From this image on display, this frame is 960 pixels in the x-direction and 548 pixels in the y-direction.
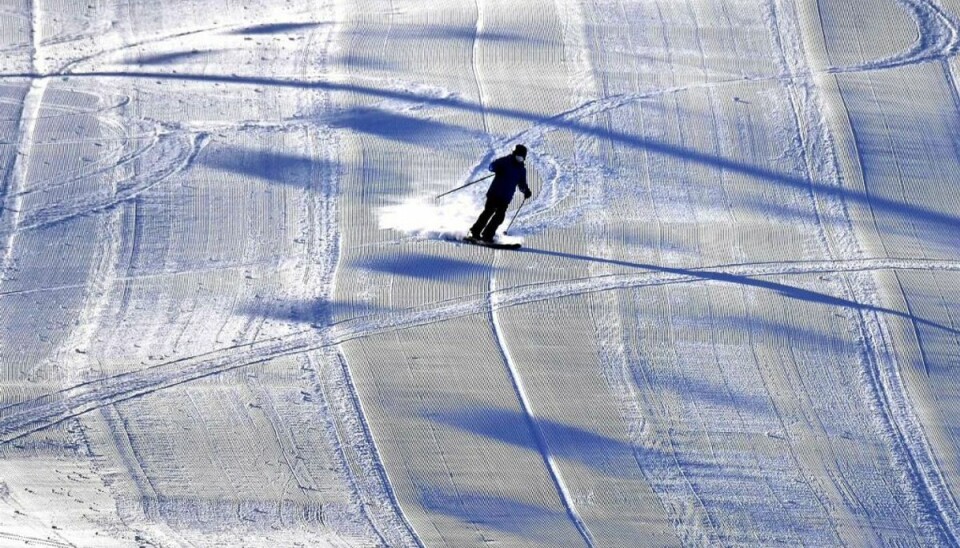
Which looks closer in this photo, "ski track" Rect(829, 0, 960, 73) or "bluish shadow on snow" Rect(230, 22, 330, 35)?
"ski track" Rect(829, 0, 960, 73)

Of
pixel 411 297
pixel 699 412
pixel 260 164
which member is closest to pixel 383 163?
pixel 260 164

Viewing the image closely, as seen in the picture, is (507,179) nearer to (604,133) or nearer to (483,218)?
(483,218)

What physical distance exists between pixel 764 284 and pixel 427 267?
274 cm

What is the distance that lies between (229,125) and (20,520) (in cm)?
621

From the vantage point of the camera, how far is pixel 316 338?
11.5 meters

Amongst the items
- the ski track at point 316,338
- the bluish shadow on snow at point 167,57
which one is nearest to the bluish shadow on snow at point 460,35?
the bluish shadow on snow at point 167,57

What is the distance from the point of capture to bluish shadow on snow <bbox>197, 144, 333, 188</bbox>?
549 inches

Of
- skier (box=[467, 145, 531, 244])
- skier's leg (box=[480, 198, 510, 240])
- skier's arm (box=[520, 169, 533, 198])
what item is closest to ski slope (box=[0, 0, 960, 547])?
skier's leg (box=[480, 198, 510, 240])

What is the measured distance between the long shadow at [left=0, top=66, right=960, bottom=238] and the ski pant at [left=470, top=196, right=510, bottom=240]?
227cm

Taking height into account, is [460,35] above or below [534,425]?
above

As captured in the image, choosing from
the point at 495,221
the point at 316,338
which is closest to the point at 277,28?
the point at 495,221

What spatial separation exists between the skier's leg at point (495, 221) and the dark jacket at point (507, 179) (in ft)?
0.20

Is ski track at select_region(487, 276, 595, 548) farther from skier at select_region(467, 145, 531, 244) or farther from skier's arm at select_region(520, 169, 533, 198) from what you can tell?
skier's arm at select_region(520, 169, 533, 198)

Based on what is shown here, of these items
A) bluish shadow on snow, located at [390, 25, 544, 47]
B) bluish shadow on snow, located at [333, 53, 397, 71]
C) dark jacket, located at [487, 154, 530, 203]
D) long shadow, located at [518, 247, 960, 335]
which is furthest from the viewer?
bluish shadow on snow, located at [390, 25, 544, 47]
